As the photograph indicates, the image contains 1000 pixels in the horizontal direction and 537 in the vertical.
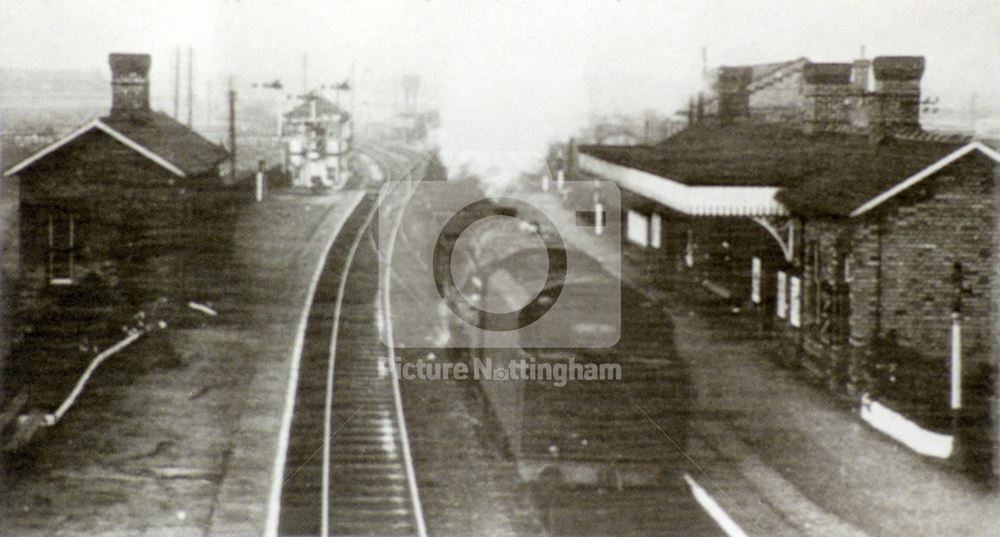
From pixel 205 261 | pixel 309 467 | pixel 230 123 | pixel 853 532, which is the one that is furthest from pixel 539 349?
pixel 230 123

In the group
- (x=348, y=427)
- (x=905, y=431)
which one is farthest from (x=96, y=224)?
(x=905, y=431)

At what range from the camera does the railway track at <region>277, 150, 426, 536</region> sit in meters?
7.17

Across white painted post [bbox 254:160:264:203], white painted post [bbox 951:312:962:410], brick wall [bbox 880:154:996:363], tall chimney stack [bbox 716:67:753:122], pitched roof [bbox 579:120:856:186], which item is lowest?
white painted post [bbox 951:312:962:410]

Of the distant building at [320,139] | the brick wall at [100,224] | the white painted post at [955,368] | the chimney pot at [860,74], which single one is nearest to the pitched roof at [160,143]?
the brick wall at [100,224]

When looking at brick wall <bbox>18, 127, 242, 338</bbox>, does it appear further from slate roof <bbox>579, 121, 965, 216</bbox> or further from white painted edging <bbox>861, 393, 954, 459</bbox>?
white painted edging <bbox>861, 393, 954, 459</bbox>

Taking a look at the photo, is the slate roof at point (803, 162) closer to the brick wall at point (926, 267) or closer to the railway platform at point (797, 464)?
the brick wall at point (926, 267)

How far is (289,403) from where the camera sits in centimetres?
932

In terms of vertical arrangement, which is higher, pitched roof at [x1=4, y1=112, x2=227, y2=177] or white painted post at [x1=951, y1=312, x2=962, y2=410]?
pitched roof at [x1=4, y1=112, x2=227, y2=177]

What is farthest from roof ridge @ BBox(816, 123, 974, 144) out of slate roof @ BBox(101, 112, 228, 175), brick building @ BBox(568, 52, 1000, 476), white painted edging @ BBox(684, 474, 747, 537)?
slate roof @ BBox(101, 112, 228, 175)

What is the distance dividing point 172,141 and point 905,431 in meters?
7.86

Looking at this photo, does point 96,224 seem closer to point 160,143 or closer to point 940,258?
point 160,143

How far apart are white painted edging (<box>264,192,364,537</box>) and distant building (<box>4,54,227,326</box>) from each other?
162cm

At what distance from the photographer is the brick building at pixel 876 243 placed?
8.56m

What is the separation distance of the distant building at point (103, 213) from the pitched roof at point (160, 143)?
1cm
